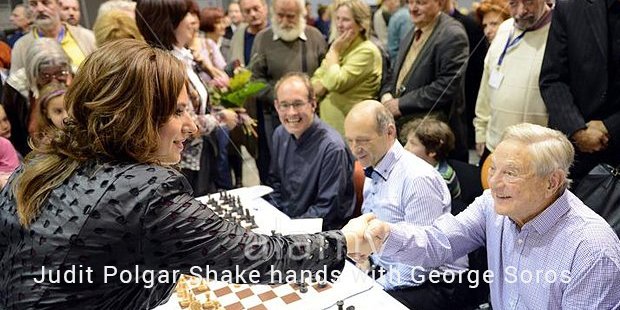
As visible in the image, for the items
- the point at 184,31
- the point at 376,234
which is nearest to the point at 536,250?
the point at 376,234

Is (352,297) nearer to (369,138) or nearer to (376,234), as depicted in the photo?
(376,234)

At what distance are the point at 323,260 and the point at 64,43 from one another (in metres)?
2.90

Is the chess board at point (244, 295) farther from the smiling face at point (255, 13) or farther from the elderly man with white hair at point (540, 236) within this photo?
the smiling face at point (255, 13)

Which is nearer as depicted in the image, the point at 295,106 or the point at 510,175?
the point at 510,175

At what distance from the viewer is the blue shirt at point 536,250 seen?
150 cm

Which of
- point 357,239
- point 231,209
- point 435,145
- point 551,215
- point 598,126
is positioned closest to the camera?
point 551,215

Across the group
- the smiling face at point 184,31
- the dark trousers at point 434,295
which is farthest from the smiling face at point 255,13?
the dark trousers at point 434,295

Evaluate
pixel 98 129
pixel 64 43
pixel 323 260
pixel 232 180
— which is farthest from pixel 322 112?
pixel 98 129

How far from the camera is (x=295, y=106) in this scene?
293cm

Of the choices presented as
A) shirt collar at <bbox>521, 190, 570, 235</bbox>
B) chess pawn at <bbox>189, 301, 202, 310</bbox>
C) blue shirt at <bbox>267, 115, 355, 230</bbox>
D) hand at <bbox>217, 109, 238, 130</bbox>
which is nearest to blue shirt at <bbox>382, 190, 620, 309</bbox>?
shirt collar at <bbox>521, 190, 570, 235</bbox>

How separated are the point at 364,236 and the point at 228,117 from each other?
1852 millimetres

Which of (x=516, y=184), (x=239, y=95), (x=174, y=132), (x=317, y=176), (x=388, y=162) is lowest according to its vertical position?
(x=317, y=176)

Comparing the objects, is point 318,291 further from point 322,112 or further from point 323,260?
point 322,112

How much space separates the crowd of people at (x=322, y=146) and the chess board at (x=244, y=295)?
24cm
